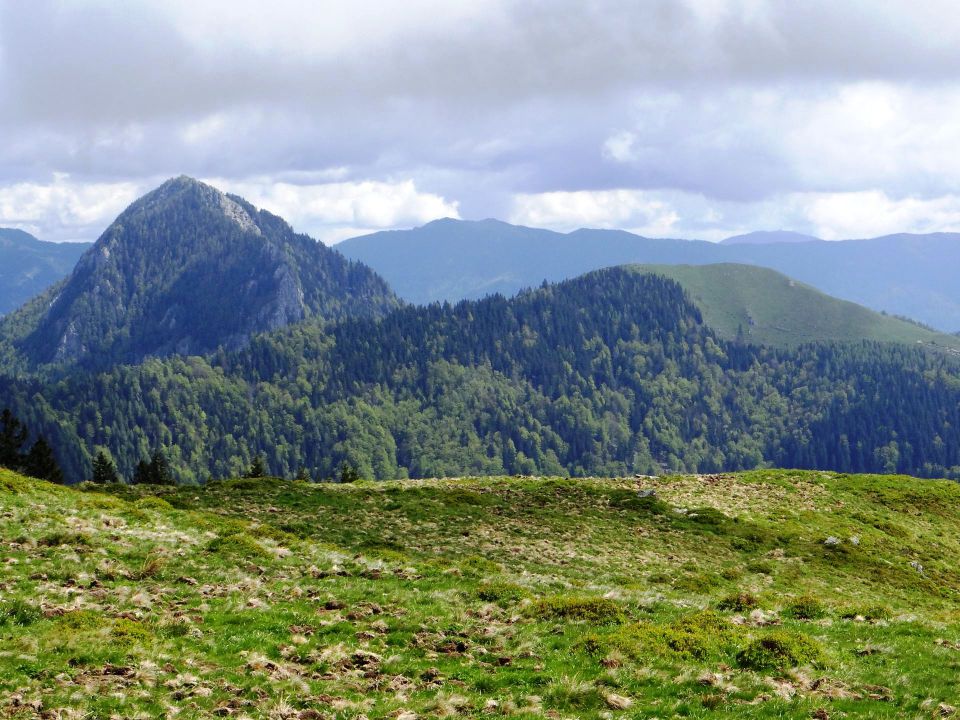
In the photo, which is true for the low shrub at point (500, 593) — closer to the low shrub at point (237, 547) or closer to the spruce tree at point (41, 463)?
the low shrub at point (237, 547)

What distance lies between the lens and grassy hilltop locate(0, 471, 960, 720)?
651 inches

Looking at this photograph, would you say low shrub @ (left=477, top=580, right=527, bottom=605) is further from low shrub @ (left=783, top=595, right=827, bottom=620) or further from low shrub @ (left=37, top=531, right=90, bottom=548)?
low shrub @ (left=37, top=531, right=90, bottom=548)

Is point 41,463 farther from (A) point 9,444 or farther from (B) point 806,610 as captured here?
(B) point 806,610

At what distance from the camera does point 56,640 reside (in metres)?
17.8

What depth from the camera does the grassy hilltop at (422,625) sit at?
1655 centimetres

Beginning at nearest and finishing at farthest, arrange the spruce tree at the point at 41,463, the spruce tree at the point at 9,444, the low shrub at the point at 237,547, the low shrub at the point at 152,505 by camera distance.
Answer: the low shrub at the point at 237,547 → the low shrub at the point at 152,505 → the spruce tree at the point at 41,463 → the spruce tree at the point at 9,444

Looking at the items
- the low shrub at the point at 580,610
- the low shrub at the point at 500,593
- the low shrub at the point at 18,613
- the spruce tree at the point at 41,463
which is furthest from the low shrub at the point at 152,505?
the spruce tree at the point at 41,463

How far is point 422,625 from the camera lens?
2234 centimetres

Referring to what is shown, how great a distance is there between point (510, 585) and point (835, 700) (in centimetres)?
1274

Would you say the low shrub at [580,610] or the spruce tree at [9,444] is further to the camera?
the spruce tree at [9,444]

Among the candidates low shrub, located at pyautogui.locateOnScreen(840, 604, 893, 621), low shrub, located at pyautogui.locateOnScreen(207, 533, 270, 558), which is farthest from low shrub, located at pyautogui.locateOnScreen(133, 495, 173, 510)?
low shrub, located at pyautogui.locateOnScreen(840, 604, 893, 621)

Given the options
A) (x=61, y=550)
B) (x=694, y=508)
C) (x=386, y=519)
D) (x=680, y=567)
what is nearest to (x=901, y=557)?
(x=694, y=508)

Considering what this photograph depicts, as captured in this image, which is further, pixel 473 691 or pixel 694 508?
pixel 694 508

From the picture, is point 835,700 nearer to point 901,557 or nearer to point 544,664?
point 544,664
